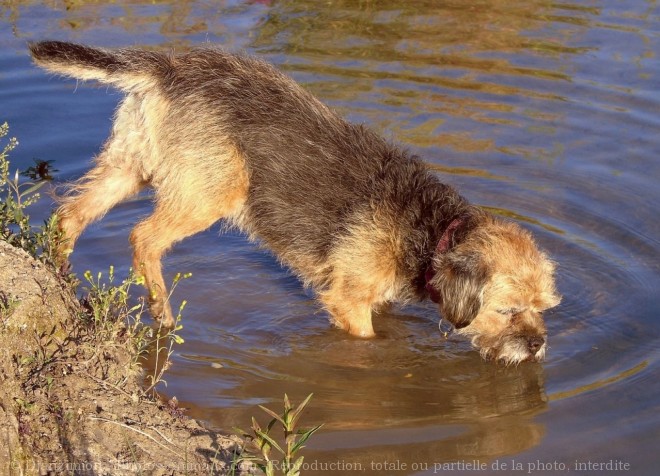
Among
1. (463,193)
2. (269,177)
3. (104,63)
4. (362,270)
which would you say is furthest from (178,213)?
(463,193)

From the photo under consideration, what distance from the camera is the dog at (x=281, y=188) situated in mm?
5410

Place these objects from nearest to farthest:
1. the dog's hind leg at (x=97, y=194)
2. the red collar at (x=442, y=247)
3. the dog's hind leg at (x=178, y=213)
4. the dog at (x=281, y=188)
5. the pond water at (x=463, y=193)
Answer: the pond water at (x=463, y=193), the red collar at (x=442, y=247), the dog at (x=281, y=188), the dog's hind leg at (x=178, y=213), the dog's hind leg at (x=97, y=194)

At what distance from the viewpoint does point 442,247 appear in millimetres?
5250

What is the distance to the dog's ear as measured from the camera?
5.01 metres

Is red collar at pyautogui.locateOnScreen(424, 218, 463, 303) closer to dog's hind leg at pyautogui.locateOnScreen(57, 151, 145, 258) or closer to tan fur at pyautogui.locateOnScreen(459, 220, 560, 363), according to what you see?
tan fur at pyautogui.locateOnScreen(459, 220, 560, 363)

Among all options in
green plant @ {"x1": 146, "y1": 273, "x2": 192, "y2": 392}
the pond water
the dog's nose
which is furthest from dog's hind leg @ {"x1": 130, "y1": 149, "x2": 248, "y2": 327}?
the dog's nose

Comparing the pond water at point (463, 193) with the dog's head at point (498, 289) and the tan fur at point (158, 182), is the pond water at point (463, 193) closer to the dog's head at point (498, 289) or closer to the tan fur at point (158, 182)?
the dog's head at point (498, 289)

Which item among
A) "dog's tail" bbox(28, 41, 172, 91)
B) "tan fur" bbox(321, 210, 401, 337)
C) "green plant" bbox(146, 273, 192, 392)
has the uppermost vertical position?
"dog's tail" bbox(28, 41, 172, 91)

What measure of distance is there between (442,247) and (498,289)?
1.25 ft

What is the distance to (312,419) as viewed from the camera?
186 inches

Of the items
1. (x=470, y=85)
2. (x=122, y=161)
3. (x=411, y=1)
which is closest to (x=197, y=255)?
(x=122, y=161)

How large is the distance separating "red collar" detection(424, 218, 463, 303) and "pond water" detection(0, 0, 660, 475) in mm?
391

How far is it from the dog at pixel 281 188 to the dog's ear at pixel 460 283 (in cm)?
4

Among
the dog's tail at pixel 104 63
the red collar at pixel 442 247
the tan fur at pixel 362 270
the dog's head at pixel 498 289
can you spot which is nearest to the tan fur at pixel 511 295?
the dog's head at pixel 498 289
